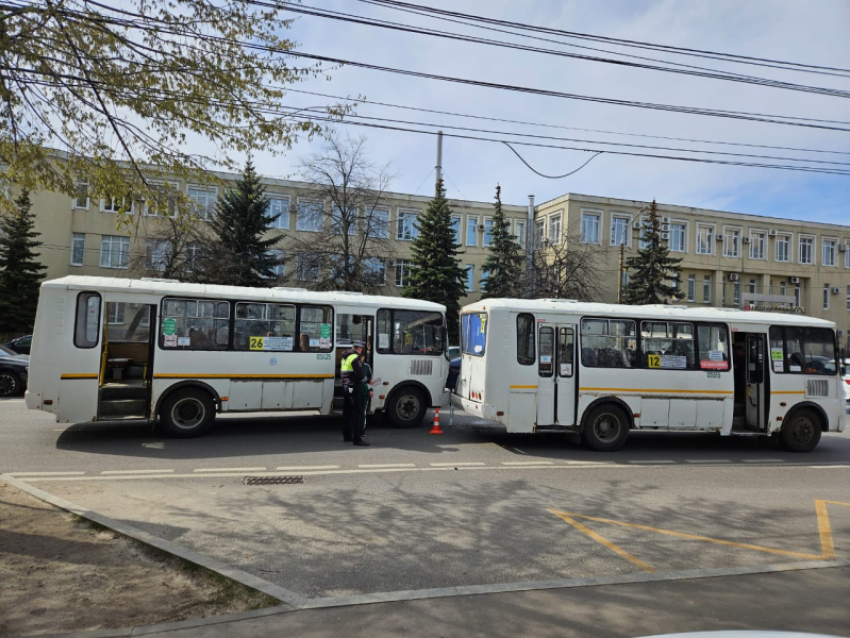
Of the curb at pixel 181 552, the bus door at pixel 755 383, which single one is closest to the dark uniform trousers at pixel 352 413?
the curb at pixel 181 552

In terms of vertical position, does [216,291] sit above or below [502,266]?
below

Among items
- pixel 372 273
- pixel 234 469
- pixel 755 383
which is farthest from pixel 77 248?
pixel 755 383

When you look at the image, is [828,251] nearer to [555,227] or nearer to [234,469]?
[555,227]

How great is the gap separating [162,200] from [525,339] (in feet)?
21.7

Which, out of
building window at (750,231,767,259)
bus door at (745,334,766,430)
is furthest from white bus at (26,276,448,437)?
building window at (750,231,767,259)

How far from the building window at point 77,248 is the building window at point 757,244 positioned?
49994 millimetres

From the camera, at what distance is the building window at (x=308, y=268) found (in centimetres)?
3406

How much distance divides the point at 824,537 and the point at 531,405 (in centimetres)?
515

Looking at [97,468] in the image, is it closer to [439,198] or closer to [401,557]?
[401,557]

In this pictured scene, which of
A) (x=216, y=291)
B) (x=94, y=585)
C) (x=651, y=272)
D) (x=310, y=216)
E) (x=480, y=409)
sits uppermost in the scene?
(x=310, y=216)

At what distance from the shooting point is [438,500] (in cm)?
780

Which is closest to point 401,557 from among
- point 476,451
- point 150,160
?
point 476,451

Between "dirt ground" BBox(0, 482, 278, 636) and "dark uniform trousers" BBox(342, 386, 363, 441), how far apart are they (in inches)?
224

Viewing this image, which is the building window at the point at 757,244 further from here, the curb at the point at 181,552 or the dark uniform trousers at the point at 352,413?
the curb at the point at 181,552
